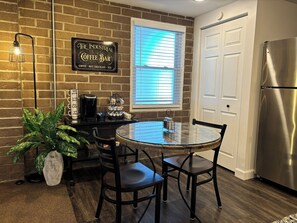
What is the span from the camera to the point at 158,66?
12.1 feet

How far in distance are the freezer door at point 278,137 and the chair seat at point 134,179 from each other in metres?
1.73

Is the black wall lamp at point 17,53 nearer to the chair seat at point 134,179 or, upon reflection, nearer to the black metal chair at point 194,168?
the chair seat at point 134,179

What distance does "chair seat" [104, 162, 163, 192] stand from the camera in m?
1.68

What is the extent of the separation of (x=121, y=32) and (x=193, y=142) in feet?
7.41

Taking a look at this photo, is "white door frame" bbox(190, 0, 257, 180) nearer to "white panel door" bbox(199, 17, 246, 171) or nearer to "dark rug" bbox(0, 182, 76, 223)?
"white panel door" bbox(199, 17, 246, 171)

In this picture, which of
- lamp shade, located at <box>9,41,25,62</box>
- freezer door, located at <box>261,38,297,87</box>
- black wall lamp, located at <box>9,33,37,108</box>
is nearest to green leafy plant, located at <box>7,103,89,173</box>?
black wall lamp, located at <box>9,33,37,108</box>

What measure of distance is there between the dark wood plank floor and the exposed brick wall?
1.00 m

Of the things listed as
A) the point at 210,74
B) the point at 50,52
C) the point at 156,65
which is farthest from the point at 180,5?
the point at 50,52

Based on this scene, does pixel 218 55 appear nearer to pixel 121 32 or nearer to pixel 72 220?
pixel 121 32

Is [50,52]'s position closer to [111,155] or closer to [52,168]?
[52,168]

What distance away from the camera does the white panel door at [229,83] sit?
3.06 meters

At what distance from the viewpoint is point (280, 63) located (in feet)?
8.68

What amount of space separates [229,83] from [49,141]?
8.41 ft

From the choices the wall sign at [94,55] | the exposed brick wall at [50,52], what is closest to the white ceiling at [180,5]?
the exposed brick wall at [50,52]
